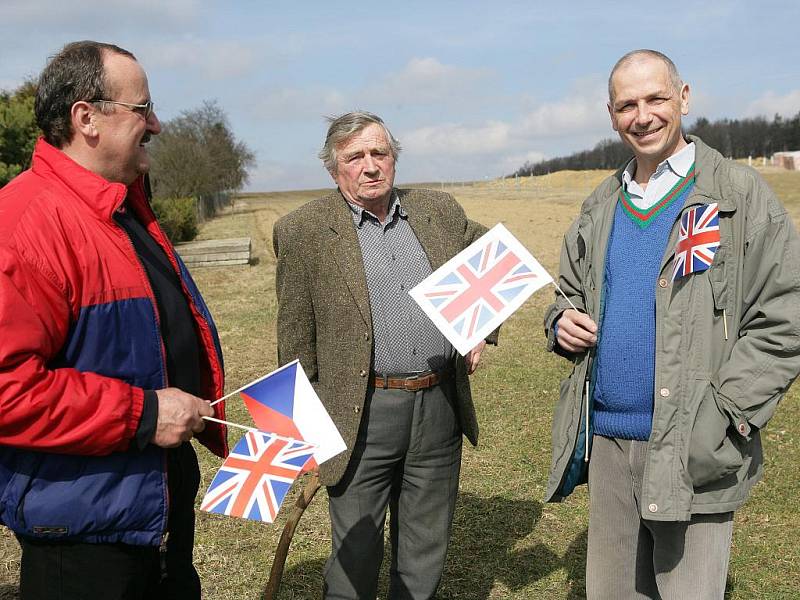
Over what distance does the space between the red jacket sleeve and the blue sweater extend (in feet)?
5.65

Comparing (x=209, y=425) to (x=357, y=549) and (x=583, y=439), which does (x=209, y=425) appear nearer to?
(x=357, y=549)

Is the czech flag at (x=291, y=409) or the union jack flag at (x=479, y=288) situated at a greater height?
the union jack flag at (x=479, y=288)

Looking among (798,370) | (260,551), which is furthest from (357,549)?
(798,370)

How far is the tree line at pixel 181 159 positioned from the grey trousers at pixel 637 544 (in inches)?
398

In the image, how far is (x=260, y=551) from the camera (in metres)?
4.78

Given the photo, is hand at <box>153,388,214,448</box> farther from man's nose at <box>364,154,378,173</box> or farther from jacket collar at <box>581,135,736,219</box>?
jacket collar at <box>581,135,736,219</box>

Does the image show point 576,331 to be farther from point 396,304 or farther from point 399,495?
point 399,495

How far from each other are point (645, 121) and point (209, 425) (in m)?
1.96

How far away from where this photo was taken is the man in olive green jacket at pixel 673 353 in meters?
2.58

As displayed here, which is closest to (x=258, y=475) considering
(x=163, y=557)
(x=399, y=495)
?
(x=163, y=557)

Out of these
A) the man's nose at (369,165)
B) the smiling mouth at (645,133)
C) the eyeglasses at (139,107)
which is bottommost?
the man's nose at (369,165)

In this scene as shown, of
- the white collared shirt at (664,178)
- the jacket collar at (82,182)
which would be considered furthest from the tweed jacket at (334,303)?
the jacket collar at (82,182)

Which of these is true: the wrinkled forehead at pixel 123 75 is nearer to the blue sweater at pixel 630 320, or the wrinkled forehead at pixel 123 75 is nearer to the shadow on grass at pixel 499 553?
the blue sweater at pixel 630 320

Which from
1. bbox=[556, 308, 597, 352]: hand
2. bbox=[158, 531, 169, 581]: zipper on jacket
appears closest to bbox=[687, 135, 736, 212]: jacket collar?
bbox=[556, 308, 597, 352]: hand
